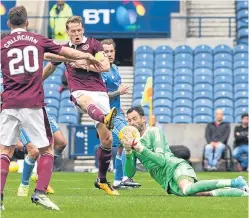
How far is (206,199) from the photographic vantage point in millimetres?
11148

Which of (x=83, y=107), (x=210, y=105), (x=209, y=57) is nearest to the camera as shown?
(x=83, y=107)

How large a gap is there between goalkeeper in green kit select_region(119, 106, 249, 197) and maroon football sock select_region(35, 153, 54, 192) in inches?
48.7

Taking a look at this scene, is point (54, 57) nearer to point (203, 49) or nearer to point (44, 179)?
point (44, 179)

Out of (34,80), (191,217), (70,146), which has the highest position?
(34,80)

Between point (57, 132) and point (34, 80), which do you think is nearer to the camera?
point (34, 80)

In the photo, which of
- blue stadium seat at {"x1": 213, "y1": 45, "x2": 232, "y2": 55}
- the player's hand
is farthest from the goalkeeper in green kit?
blue stadium seat at {"x1": 213, "y1": 45, "x2": 232, "y2": 55}

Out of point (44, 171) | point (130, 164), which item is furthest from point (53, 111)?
point (44, 171)

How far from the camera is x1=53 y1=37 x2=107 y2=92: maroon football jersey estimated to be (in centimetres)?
1247

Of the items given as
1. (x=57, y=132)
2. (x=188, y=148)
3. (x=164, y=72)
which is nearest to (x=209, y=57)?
(x=164, y=72)

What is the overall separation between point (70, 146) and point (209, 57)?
6.26 meters

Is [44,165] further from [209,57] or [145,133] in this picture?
[209,57]

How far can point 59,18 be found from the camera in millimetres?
29562

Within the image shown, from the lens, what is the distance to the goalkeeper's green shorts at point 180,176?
11375 mm

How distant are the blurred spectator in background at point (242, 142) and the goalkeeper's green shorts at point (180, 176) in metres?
11.9
